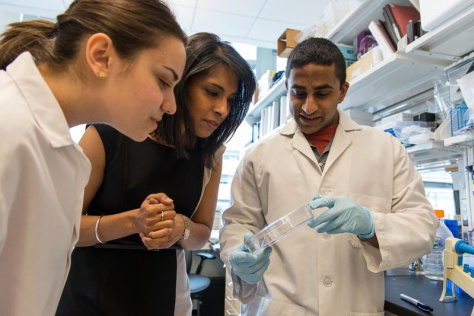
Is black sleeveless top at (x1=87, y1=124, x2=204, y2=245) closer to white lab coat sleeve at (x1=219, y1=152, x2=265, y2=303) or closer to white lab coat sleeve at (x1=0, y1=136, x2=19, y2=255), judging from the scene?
white lab coat sleeve at (x1=219, y1=152, x2=265, y2=303)

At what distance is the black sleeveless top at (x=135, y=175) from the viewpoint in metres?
0.98

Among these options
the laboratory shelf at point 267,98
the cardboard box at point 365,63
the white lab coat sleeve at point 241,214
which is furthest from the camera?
the laboratory shelf at point 267,98

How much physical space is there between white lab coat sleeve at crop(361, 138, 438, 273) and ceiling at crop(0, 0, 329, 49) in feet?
7.49

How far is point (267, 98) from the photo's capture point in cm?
316

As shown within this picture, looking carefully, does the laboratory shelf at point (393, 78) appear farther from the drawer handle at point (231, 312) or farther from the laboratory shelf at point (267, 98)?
the drawer handle at point (231, 312)

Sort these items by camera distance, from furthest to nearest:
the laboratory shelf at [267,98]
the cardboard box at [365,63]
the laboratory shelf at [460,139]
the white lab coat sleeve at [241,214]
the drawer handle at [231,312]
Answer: the laboratory shelf at [267,98]
the drawer handle at [231,312]
the cardboard box at [365,63]
the laboratory shelf at [460,139]
the white lab coat sleeve at [241,214]

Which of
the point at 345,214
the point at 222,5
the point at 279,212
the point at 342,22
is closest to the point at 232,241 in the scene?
the point at 279,212

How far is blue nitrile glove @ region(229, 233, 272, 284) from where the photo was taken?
3.08 feet

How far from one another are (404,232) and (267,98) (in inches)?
93.0

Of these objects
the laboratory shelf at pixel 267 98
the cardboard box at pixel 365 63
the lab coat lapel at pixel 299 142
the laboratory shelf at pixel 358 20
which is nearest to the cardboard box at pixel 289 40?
the laboratory shelf at pixel 267 98

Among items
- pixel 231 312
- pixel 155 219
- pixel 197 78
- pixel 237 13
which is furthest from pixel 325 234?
pixel 237 13

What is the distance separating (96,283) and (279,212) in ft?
1.91

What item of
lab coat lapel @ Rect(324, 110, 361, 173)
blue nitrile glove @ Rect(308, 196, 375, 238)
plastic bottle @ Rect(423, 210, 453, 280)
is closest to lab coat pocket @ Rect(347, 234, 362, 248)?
blue nitrile glove @ Rect(308, 196, 375, 238)

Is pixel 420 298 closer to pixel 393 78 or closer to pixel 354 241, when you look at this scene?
pixel 354 241
